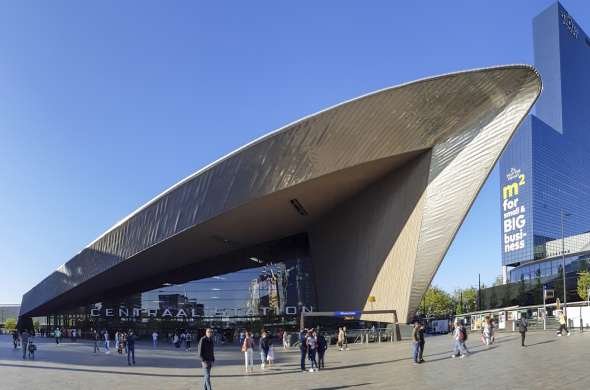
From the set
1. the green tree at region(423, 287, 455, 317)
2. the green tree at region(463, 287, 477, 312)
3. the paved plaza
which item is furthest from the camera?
the green tree at region(463, 287, 477, 312)

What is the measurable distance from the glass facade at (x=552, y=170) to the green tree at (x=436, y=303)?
42.4ft

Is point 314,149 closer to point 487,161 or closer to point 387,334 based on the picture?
point 487,161

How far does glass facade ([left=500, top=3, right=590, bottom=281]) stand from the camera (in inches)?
4505

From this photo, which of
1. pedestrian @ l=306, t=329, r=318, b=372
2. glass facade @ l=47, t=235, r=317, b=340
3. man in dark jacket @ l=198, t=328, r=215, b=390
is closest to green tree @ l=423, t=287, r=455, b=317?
glass facade @ l=47, t=235, r=317, b=340

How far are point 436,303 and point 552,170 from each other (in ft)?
168

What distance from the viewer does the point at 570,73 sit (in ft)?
476

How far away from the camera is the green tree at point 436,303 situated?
89.1 m

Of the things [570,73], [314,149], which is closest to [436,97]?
[314,149]

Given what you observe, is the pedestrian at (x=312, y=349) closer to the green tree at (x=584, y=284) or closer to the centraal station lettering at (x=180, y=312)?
the centraal station lettering at (x=180, y=312)

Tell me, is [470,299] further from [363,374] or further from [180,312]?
[363,374]

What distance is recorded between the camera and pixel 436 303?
9019cm

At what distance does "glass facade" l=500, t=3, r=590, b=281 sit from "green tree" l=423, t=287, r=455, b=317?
12918mm

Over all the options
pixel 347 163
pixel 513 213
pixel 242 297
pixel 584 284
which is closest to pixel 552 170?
pixel 513 213

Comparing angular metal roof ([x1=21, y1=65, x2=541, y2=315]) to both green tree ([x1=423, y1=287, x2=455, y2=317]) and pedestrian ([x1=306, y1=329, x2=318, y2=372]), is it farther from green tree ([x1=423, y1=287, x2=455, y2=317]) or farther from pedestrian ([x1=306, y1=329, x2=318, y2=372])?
green tree ([x1=423, y1=287, x2=455, y2=317])
